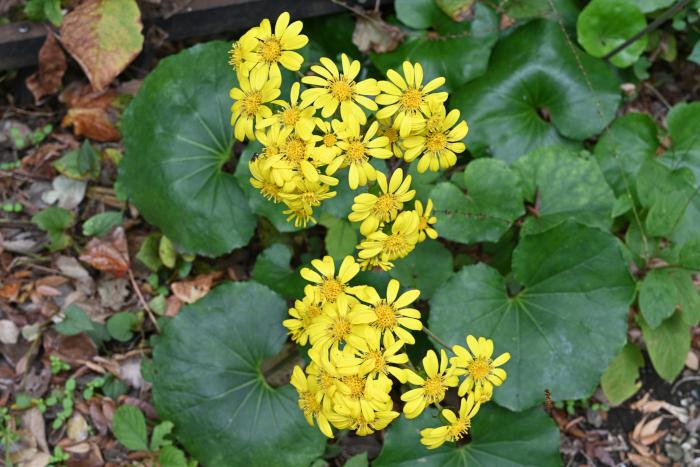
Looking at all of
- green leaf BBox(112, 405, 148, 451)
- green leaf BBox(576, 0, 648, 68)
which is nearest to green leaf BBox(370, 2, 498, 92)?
green leaf BBox(576, 0, 648, 68)

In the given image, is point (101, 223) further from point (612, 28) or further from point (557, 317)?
point (612, 28)

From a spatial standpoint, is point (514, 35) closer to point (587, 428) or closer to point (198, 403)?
point (587, 428)

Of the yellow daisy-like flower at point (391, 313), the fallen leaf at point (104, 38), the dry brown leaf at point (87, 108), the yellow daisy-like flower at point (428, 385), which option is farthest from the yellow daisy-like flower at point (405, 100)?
the dry brown leaf at point (87, 108)

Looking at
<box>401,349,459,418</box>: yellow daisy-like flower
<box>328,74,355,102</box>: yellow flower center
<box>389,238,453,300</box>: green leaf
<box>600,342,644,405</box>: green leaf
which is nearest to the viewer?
<box>401,349,459,418</box>: yellow daisy-like flower

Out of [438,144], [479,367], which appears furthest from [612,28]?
[479,367]

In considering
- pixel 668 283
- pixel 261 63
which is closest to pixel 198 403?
pixel 261 63

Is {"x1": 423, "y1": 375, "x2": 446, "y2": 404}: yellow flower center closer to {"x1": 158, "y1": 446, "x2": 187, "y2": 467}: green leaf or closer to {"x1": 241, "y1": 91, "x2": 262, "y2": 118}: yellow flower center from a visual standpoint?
{"x1": 241, "y1": 91, "x2": 262, "y2": 118}: yellow flower center
